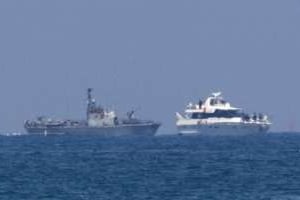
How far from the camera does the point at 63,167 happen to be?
104 meters

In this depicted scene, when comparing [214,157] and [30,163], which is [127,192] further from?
[214,157]

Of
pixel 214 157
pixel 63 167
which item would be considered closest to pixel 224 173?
pixel 63 167

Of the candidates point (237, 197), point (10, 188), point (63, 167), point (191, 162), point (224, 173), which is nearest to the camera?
point (237, 197)

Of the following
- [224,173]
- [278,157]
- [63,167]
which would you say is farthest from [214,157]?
[224,173]

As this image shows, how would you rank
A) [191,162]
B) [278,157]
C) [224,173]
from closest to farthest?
[224,173] → [191,162] → [278,157]

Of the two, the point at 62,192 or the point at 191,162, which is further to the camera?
the point at 191,162

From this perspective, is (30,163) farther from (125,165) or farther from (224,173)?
(224,173)

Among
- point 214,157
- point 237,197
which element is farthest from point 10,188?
point 214,157

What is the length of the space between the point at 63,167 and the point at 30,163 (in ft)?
27.8

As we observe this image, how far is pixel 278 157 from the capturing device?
12269 cm

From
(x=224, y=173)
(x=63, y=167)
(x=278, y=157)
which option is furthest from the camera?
(x=278, y=157)

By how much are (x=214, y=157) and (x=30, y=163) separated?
17528 mm

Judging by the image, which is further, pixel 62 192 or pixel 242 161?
pixel 242 161

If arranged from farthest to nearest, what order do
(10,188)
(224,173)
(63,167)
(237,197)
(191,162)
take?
(191,162), (63,167), (224,173), (10,188), (237,197)
